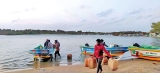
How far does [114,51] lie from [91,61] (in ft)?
27.0

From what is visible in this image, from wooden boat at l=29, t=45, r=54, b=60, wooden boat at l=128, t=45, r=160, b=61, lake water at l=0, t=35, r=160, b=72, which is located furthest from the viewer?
wooden boat at l=29, t=45, r=54, b=60

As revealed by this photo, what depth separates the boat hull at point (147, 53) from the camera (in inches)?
630

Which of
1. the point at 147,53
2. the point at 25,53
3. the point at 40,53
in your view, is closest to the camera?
the point at 147,53

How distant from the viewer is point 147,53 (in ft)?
54.5

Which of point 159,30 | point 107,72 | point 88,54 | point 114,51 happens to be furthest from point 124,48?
point 159,30

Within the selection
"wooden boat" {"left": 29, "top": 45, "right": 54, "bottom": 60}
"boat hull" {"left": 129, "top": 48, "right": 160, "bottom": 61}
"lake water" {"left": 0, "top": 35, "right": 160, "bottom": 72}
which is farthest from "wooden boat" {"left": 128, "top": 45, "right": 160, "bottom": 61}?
"wooden boat" {"left": 29, "top": 45, "right": 54, "bottom": 60}

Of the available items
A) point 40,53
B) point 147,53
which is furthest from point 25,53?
point 147,53

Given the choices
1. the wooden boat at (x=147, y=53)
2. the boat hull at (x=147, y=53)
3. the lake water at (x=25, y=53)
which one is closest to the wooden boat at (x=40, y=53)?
the lake water at (x=25, y=53)

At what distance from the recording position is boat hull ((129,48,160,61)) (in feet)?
52.5

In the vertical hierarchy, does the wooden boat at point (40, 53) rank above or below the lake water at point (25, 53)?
above

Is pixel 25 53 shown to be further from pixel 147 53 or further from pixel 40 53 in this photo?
pixel 147 53

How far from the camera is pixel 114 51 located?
61.5 ft

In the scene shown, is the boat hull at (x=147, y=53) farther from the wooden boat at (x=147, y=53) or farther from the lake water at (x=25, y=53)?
the lake water at (x=25, y=53)

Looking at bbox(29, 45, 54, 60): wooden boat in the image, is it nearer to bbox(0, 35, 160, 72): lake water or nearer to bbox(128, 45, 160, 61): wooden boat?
bbox(0, 35, 160, 72): lake water
